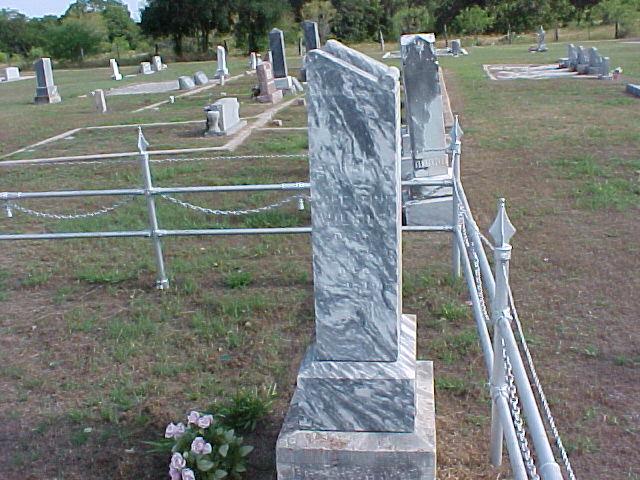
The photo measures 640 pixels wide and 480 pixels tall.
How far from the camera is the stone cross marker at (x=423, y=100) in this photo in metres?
6.93

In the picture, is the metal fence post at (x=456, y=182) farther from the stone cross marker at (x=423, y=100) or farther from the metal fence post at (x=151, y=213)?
the metal fence post at (x=151, y=213)

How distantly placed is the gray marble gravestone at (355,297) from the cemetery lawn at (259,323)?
46 cm

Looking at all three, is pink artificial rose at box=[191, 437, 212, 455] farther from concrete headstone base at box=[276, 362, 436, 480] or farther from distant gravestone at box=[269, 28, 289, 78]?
distant gravestone at box=[269, 28, 289, 78]

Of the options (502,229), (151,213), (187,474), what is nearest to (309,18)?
(151,213)

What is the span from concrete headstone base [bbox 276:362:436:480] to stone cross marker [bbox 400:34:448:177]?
4.43 metres

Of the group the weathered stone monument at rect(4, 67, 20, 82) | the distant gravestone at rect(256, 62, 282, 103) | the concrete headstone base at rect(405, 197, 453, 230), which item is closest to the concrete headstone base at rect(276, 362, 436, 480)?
the concrete headstone base at rect(405, 197, 453, 230)

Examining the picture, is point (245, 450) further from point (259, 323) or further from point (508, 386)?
point (259, 323)

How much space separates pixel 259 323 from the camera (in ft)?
16.1

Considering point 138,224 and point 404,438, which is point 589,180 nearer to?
point 138,224

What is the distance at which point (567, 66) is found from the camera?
76.9 ft

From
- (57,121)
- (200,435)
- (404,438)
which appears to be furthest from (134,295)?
(57,121)

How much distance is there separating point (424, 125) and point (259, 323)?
3076 mm

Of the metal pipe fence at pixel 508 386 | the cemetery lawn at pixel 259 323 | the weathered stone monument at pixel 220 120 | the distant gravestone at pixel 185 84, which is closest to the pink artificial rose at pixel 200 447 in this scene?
the cemetery lawn at pixel 259 323

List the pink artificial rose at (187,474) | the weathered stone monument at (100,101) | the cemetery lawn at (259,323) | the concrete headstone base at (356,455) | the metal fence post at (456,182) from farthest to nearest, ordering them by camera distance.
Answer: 1. the weathered stone monument at (100,101)
2. the metal fence post at (456,182)
3. the cemetery lawn at (259,323)
4. the pink artificial rose at (187,474)
5. the concrete headstone base at (356,455)
